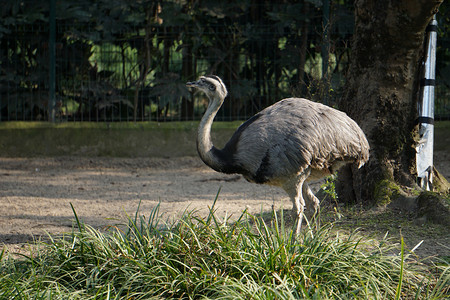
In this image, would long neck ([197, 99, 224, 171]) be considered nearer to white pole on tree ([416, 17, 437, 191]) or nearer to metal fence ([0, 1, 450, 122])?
white pole on tree ([416, 17, 437, 191])

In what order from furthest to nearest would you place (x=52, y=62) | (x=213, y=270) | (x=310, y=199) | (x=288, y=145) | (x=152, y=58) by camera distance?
(x=152, y=58), (x=52, y=62), (x=310, y=199), (x=288, y=145), (x=213, y=270)

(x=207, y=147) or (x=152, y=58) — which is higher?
(x=152, y=58)

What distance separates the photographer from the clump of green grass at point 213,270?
3.41 m

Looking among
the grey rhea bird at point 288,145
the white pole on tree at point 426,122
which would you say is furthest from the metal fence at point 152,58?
the grey rhea bird at point 288,145

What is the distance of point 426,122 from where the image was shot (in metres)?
5.69

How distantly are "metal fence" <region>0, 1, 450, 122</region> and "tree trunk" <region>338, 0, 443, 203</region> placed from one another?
3269 mm

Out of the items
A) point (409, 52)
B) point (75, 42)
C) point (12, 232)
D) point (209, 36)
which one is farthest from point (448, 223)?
point (75, 42)

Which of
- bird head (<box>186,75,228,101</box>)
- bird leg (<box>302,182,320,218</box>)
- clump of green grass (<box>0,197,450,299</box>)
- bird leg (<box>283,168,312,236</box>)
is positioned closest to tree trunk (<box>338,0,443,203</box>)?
bird leg (<box>302,182,320,218</box>)

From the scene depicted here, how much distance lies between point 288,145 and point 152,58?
519cm

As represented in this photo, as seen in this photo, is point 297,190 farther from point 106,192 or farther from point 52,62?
point 52,62

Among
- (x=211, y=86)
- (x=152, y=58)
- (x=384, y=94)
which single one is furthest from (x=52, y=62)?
(x=384, y=94)

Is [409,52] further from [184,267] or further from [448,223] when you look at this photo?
[184,267]

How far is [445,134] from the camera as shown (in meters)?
9.16

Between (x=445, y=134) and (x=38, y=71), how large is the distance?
19.2ft
